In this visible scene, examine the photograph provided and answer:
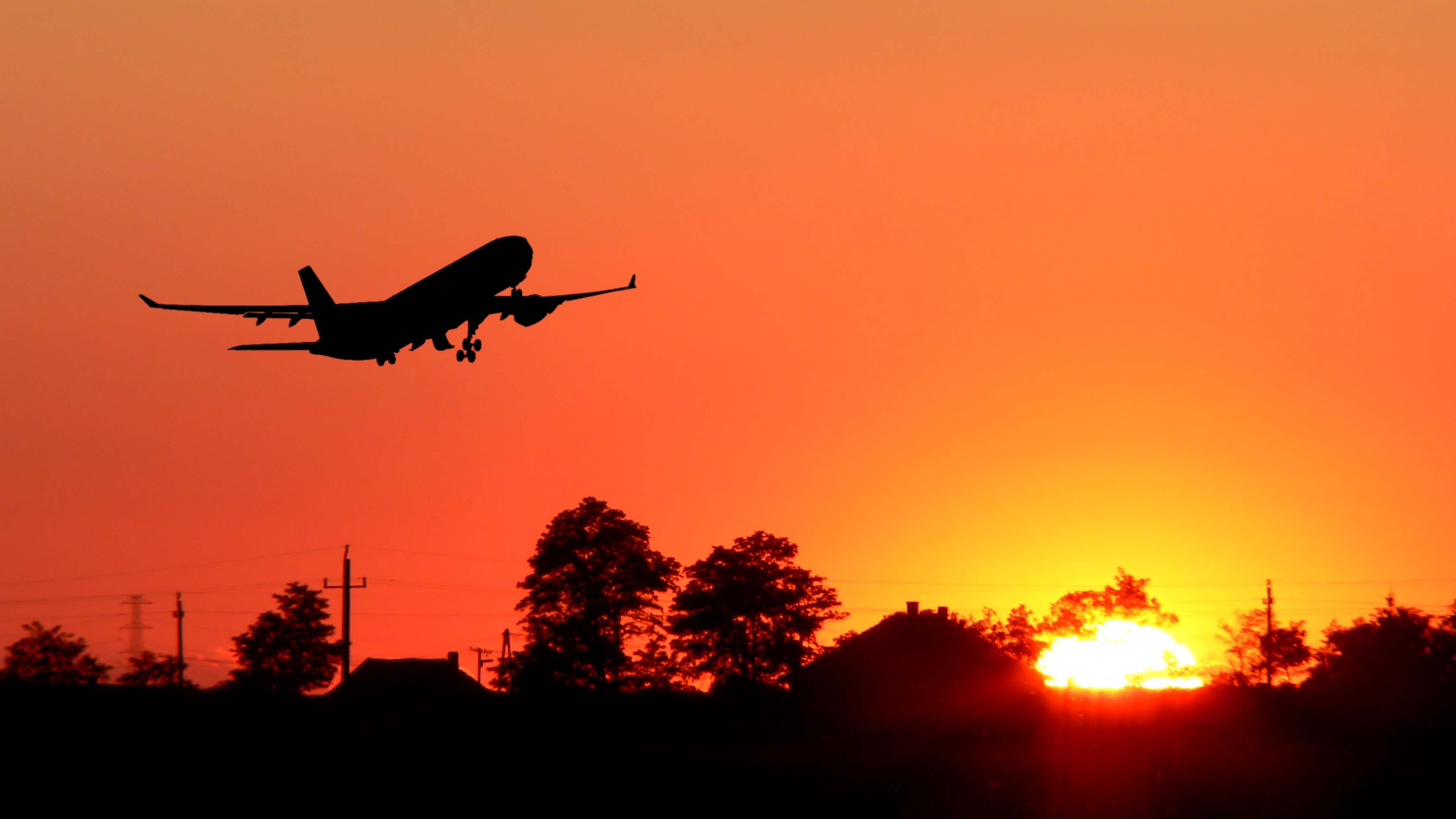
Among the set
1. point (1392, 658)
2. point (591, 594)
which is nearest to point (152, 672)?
point (591, 594)

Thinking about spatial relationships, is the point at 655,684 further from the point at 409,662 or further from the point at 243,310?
the point at 243,310

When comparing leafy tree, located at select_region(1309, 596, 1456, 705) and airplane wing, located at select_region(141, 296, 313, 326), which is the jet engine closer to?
airplane wing, located at select_region(141, 296, 313, 326)

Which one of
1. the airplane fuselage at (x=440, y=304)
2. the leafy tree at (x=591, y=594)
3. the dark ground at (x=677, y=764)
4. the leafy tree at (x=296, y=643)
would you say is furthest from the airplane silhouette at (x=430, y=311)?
the leafy tree at (x=296, y=643)

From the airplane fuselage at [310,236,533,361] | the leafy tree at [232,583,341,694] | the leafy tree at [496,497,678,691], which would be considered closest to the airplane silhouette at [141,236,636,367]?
the airplane fuselage at [310,236,533,361]

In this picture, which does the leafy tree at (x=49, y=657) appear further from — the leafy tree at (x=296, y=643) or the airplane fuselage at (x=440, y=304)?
the airplane fuselage at (x=440, y=304)

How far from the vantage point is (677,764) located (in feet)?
173

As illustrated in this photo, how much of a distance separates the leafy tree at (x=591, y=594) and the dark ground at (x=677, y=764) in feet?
55.8

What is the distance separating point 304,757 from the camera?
49.8 m

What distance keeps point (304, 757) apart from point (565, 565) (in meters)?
37.0

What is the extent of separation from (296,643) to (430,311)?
7175 cm

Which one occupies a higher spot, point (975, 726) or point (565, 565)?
point (565, 565)

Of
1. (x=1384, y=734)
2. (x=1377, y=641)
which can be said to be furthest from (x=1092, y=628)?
(x=1384, y=734)

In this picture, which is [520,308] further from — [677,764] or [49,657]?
[49,657]

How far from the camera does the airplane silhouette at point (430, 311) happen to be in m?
43.4
